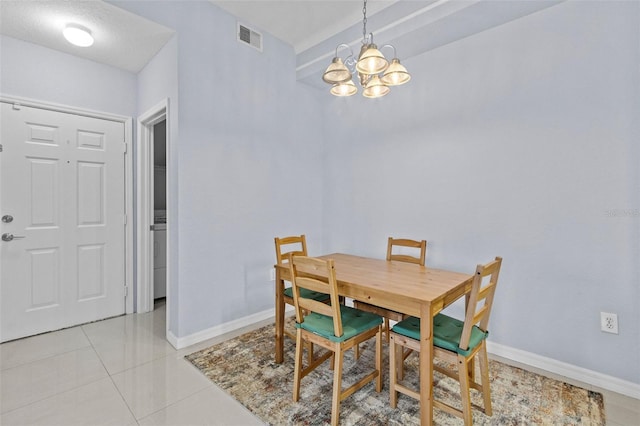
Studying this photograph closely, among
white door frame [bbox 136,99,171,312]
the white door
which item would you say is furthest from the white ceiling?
the white door

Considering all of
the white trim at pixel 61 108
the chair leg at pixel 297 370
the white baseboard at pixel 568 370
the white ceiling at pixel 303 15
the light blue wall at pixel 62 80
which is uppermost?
the white ceiling at pixel 303 15

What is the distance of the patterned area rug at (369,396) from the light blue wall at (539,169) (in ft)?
1.20

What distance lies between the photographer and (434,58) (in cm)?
283

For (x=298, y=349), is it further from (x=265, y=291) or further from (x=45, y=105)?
(x=45, y=105)

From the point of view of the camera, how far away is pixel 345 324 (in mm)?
1874

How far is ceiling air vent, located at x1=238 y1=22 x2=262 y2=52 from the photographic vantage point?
2951 mm

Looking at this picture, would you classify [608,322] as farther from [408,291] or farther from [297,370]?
[297,370]

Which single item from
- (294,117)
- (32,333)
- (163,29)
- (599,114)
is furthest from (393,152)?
(32,333)

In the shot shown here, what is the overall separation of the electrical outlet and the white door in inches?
164

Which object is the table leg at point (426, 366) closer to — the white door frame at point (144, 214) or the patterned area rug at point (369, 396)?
the patterned area rug at point (369, 396)

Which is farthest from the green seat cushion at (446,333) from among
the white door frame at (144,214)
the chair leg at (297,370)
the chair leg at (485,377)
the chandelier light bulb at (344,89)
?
the white door frame at (144,214)

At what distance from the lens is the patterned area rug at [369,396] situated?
175 cm

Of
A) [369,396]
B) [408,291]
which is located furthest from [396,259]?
[369,396]

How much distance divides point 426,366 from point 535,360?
1.34 m
